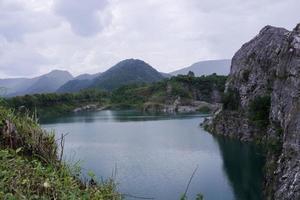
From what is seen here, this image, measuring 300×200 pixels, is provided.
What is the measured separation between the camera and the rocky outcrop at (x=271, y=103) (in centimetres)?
3784

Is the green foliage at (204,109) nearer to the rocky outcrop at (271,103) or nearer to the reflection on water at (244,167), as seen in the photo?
the rocky outcrop at (271,103)

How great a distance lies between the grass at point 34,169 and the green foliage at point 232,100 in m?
78.1

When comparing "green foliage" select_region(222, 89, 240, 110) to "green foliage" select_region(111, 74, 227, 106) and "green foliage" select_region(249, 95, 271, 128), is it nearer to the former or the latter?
"green foliage" select_region(249, 95, 271, 128)

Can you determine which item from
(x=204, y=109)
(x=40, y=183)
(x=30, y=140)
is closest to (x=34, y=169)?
(x=40, y=183)

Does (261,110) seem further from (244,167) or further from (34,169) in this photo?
(34,169)

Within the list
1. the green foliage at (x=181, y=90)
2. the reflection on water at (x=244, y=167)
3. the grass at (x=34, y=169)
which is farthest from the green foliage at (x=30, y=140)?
the green foliage at (x=181, y=90)

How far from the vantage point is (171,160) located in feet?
168

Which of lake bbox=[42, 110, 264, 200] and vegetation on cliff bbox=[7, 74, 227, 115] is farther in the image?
vegetation on cliff bbox=[7, 74, 227, 115]

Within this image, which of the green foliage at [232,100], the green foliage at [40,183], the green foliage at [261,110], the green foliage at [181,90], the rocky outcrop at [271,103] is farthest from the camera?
the green foliage at [181,90]

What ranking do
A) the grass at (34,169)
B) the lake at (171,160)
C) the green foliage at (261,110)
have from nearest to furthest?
1. the grass at (34,169)
2. the lake at (171,160)
3. the green foliage at (261,110)

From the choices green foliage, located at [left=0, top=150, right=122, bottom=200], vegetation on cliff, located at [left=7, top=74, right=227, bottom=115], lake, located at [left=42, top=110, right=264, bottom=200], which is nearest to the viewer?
green foliage, located at [left=0, top=150, right=122, bottom=200]

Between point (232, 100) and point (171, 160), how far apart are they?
35015 millimetres

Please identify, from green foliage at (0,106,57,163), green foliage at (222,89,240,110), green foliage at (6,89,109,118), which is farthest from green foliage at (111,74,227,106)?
green foliage at (0,106,57,163)

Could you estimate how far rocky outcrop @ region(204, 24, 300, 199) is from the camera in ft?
124
